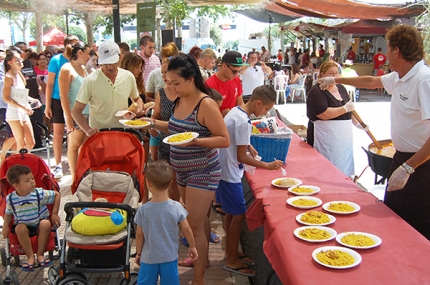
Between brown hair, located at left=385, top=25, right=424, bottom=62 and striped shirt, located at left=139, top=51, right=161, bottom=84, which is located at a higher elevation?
brown hair, located at left=385, top=25, right=424, bottom=62

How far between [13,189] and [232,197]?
2016 millimetres

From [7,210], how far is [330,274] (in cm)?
284

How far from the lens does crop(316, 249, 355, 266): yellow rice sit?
2436 mm

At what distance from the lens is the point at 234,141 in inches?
152

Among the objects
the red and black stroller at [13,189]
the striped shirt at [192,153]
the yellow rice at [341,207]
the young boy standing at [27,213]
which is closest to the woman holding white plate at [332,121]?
the yellow rice at [341,207]

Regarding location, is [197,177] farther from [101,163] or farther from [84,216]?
[101,163]

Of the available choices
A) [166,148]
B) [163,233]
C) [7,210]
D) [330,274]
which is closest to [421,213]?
[330,274]

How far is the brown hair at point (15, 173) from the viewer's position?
384 centimetres

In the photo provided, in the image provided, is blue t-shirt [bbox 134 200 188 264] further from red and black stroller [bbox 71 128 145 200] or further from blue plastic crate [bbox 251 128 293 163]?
blue plastic crate [bbox 251 128 293 163]

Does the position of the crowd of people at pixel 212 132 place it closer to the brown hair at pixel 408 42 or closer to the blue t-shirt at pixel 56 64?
the brown hair at pixel 408 42

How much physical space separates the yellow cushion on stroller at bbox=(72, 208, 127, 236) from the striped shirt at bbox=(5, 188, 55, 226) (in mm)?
523

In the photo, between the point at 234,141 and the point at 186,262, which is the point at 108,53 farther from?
the point at 186,262

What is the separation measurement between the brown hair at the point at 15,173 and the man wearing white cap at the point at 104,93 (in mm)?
787

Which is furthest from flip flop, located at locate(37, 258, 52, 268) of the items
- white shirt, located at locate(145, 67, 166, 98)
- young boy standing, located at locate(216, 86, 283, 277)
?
white shirt, located at locate(145, 67, 166, 98)
